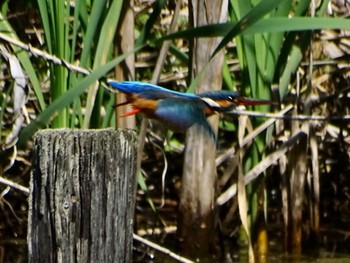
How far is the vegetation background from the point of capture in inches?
151

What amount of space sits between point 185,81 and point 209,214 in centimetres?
76

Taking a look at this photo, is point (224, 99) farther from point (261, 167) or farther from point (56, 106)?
point (261, 167)

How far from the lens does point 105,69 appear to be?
2.82m

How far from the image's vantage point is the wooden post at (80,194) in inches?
85.0

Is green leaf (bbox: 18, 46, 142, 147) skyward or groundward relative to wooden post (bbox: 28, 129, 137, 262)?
skyward

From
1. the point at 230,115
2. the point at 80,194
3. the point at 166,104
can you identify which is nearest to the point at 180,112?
the point at 166,104

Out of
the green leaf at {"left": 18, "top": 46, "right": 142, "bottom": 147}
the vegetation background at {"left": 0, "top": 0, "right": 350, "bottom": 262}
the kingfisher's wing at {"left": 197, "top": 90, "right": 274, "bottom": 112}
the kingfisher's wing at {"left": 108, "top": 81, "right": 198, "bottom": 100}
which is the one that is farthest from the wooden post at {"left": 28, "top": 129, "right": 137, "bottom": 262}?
the vegetation background at {"left": 0, "top": 0, "right": 350, "bottom": 262}

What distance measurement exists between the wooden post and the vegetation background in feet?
4.45

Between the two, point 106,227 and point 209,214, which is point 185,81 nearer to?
point 209,214

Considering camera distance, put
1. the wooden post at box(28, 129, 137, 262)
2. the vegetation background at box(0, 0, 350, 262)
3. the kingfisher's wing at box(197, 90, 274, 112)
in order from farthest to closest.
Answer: the vegetation background at box(0, 0, 350, 262) → the kingfisher's wing at box(197, 90, 274, 112) → the wooden post at box(28, 129, 137, 262)

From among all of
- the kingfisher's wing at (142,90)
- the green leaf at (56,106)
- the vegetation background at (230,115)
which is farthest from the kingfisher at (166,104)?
the vegetation background at (230,115)

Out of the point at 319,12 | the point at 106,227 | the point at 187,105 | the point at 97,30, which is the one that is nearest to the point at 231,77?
the point at 319,12

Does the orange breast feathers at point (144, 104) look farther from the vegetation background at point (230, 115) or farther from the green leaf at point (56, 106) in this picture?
the vegetation background at point (230, 115)

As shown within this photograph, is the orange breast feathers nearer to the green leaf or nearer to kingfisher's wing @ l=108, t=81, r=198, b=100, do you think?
kingfisher's wing @ l=108, t=81, r=198, b=100
